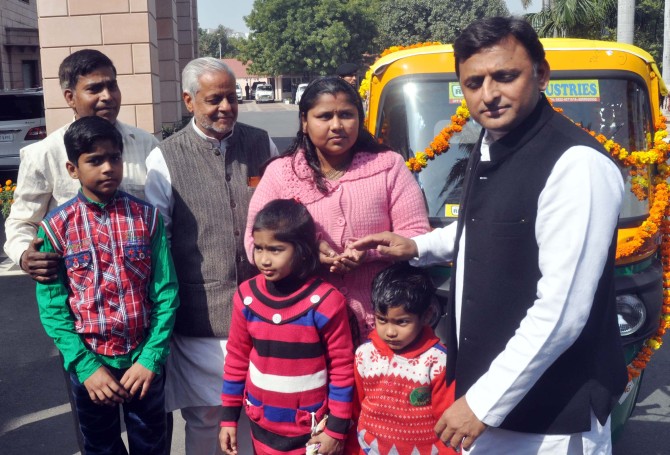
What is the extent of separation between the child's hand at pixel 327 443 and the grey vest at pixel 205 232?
70 cm

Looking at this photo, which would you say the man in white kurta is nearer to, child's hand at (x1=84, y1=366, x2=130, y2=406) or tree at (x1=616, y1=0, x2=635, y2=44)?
child's hand at (x1=84, y1=366, x2=130, y2=406)

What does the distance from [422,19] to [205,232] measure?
5603 centimetres

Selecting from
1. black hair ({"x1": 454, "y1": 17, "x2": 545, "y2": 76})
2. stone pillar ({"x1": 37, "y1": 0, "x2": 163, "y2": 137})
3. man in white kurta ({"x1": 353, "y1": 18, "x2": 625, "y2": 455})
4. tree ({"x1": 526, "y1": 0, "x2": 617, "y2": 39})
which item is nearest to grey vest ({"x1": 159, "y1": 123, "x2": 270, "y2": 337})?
man in white kurta ({"x1": 353, "y1": 18, "x2": 625, "y2": 455})

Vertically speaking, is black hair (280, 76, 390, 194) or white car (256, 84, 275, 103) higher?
white car (256, 84, 275, 103)

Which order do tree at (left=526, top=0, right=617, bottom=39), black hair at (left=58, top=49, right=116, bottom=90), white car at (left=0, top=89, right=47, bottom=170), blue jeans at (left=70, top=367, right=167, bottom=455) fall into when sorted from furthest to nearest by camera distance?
tree at (left=526, top=0, right=617, bottom=39) < white car at (left=0, top=89, right=47, bottom=170) < black hair at (left=58, top=49, right=116, bottom=90) < blue jeans at (left=70, top=367, right=167, bottom=455)

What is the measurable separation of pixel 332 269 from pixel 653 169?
230 centimetres

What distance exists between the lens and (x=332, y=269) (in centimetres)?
268

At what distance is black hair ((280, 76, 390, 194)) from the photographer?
9.04ft

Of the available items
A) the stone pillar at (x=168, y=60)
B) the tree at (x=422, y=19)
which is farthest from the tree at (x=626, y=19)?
the tree at (x=422, y=19)

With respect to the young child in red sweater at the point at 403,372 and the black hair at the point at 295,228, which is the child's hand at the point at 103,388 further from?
the young child in red sweater at the point at 403,372

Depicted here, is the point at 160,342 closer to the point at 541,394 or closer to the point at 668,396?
the point at 541,394

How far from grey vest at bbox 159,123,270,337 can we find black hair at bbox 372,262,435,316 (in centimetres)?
73

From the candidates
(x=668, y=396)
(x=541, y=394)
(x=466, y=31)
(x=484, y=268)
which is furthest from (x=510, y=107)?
(x=668, y=396)

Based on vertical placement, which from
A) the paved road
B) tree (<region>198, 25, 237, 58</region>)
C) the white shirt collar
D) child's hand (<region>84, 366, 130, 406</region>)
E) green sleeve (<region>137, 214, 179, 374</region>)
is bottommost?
the paved road
